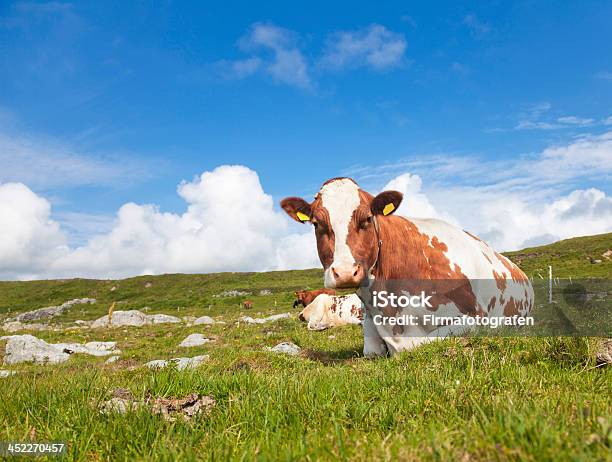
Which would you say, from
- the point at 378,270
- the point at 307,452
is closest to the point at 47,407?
the point at 307,452

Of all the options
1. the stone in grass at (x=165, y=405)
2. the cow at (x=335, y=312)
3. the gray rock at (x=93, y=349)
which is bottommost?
the gray rock at (x=93, y=349)

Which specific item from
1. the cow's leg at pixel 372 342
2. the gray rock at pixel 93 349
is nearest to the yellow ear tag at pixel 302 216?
the cow's leg at pixel 372 342

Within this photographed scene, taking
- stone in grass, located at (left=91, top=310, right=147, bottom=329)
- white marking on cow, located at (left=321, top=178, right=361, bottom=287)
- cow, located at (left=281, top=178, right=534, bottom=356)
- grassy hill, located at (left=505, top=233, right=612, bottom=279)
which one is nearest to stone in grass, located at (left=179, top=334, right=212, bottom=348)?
cow, located at (left=281, top=178, right=534, bottom=356)

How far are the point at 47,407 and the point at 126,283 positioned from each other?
3924 inches

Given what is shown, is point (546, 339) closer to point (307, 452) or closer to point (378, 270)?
point (378, 270)

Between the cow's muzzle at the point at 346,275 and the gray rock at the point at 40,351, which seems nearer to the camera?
the cow's muzzle at the point at 346,275

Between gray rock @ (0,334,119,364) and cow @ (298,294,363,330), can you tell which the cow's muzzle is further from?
cow @ (298,294,363,330)

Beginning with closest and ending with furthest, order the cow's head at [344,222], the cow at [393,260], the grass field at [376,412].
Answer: the grass field at [376,412] → the cow's head at [344,222] → the cow at [393,260]

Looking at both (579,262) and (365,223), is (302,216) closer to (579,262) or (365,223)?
(365,223)

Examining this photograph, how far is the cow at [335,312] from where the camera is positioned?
24.7 m

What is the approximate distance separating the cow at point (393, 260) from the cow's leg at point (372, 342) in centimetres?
2

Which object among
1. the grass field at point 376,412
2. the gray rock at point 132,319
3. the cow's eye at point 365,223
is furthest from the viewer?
the gray rock at point 132,319

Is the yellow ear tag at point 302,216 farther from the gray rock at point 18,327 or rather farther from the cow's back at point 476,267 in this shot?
the gray rock at point 18,327

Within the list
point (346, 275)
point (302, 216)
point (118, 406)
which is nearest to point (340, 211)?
point (302, 216)
